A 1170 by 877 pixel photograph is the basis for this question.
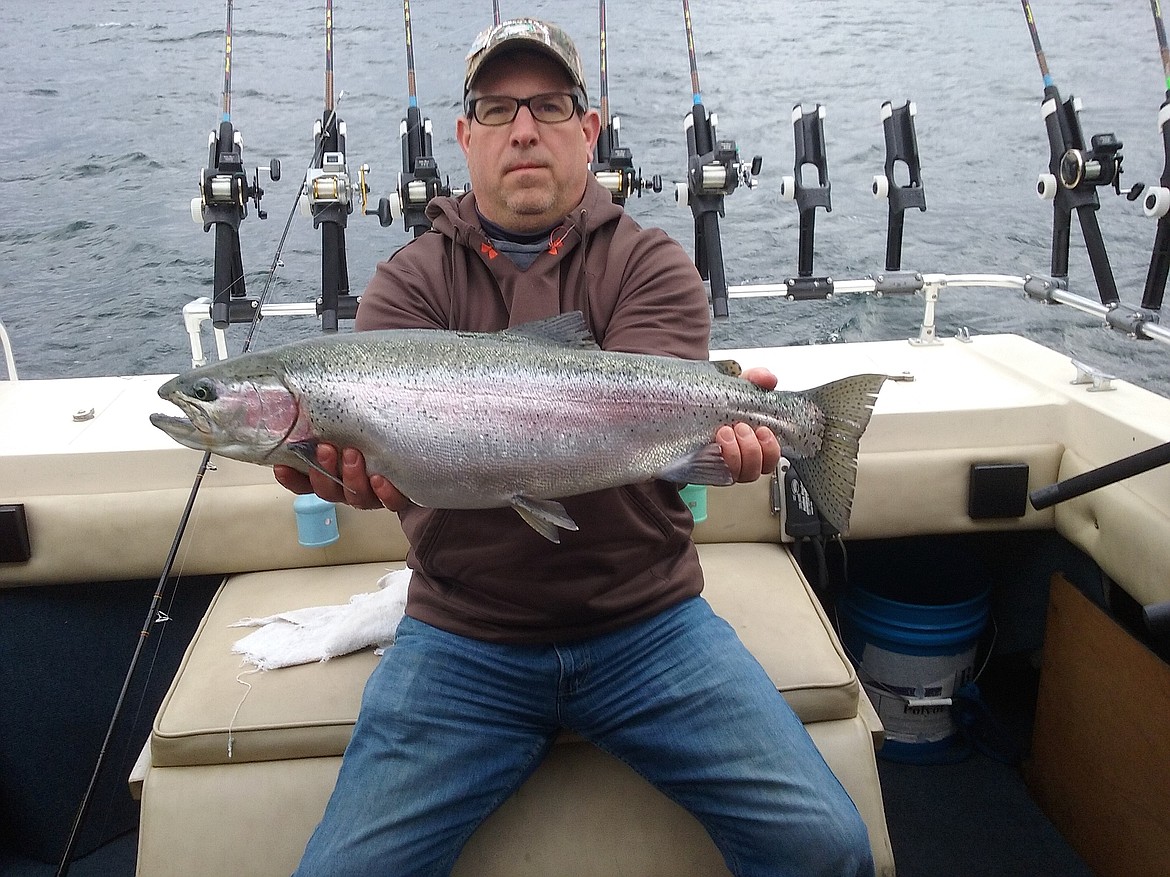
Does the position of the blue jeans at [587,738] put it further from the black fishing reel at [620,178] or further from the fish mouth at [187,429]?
the black fishing reel at [620,178]

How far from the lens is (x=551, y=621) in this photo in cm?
209

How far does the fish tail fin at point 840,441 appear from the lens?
196 cm

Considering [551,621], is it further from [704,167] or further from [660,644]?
[704,167]

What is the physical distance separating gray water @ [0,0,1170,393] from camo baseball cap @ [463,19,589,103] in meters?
5.82

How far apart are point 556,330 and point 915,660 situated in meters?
1.87

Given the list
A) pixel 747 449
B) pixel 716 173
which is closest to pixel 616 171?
pixel 716 173

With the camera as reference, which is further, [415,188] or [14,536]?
[415,188]

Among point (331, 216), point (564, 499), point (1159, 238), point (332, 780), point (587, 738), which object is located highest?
point (331, 216)

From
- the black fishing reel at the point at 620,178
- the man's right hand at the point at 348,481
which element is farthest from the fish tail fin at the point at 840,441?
the black fishing reel at the point at 620,178

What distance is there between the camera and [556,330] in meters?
1.95

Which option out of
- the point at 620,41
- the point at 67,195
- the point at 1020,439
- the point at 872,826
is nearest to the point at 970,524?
the point at 1020,439

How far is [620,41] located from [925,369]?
14.0 meters

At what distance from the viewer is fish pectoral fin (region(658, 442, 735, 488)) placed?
1951mm

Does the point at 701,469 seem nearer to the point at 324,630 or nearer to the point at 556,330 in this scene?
the point at 556,330
